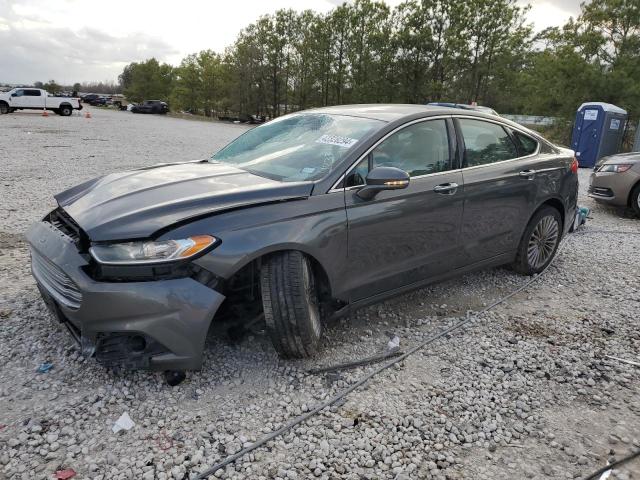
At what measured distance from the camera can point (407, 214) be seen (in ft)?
11.2

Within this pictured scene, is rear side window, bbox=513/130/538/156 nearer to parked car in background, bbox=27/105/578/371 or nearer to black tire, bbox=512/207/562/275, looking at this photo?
parked car in background, bbox=27/105/578/371

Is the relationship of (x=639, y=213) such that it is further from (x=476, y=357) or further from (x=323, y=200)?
(x=323, y=200)

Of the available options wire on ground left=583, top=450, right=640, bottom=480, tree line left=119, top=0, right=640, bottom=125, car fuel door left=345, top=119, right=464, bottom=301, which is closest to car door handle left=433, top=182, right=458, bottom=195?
car fuel door left=345, top=119, right=464, bottom=301

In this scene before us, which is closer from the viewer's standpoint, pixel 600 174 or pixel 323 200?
pixel 323 200

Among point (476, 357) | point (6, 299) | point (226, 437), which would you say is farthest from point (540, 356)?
point (6, 299)

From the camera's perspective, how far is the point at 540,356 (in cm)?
335

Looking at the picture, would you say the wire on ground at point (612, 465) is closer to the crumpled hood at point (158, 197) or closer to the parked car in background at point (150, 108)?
the crumpled hood at point (158, 197)

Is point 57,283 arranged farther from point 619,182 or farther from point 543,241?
point 619,182

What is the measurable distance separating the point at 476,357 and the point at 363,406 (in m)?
1.02

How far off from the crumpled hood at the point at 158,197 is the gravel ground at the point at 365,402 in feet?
3.03

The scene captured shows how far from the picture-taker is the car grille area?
8.58ft

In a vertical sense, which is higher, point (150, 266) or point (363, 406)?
point (150, 266)

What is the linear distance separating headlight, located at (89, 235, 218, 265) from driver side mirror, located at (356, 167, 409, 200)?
1.14 metres

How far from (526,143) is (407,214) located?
193 cm
